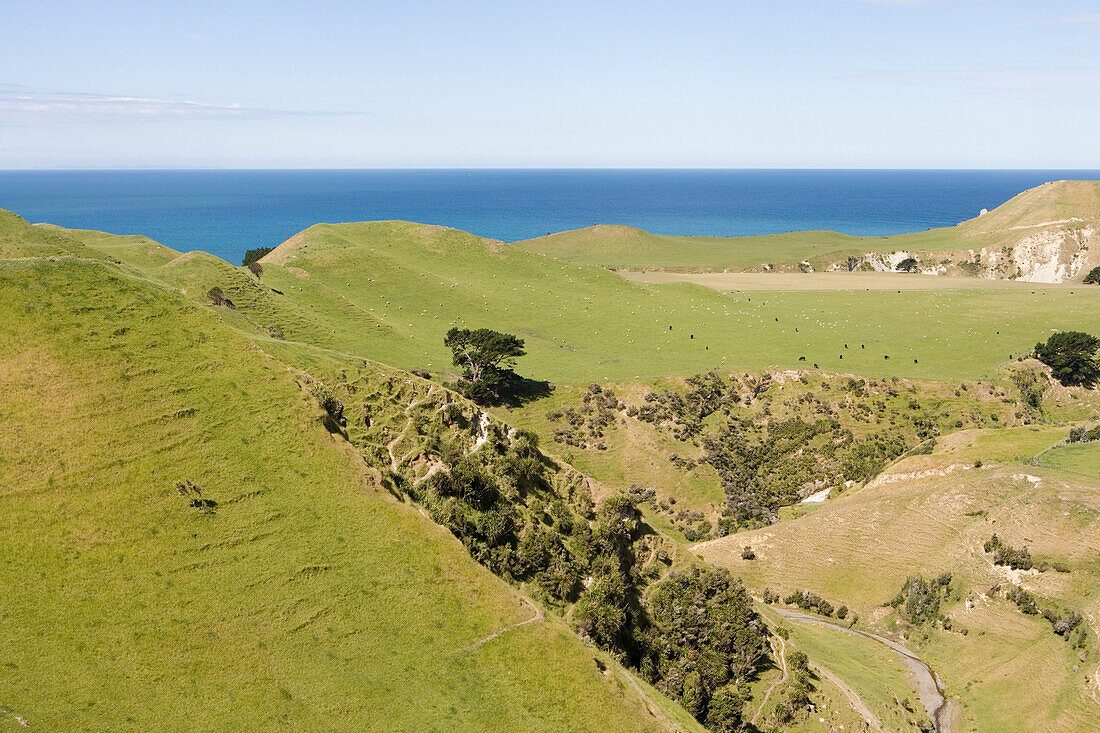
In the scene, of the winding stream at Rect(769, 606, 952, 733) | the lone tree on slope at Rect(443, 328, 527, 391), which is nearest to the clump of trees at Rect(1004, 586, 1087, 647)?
the winding stream at Rect(769, 606, 952, 733)

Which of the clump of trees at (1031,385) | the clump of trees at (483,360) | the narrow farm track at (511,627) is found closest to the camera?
the narrow farm track at (511,627)

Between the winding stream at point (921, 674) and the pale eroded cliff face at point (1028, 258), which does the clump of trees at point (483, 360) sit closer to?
the winding stream at point (921, 674)

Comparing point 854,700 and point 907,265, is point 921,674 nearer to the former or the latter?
point 854,700

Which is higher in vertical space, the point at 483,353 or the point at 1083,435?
the point at 483,353

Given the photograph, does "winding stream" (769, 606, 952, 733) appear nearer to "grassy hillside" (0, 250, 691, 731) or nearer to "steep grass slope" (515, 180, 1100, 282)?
"grassy hillside" (0, 250, 691, 731)

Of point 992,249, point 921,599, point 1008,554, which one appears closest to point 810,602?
point 921,599

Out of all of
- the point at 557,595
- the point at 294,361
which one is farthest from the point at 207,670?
the point at 294,361

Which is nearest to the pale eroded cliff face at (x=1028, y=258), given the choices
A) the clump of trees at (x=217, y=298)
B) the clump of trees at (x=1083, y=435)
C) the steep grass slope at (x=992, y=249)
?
the steep grass slope at (x=992, y=249)
